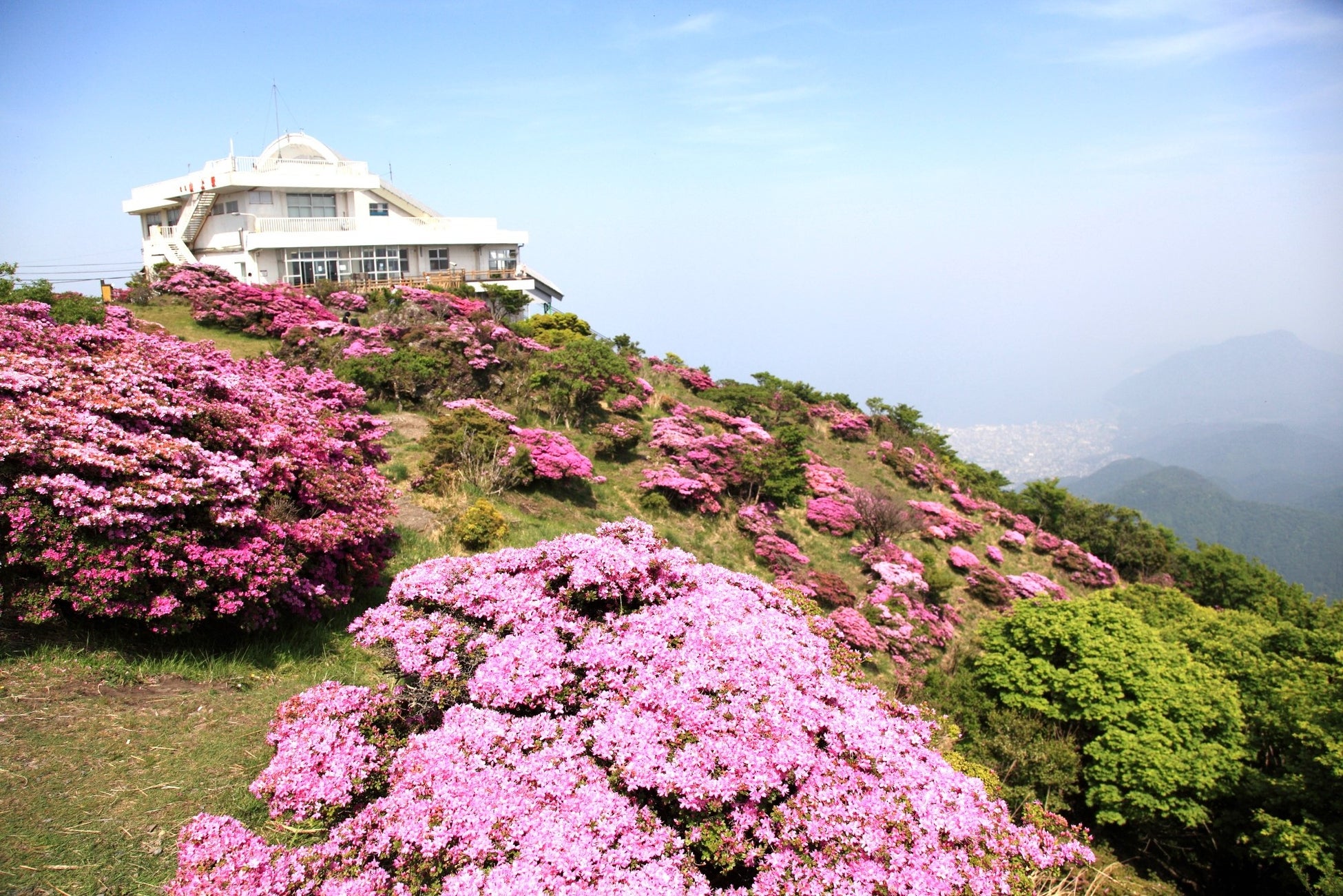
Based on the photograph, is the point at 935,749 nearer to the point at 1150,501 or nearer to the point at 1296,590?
the point at 1296,590

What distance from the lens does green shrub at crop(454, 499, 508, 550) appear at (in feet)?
34.0

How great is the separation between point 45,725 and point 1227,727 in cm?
1643

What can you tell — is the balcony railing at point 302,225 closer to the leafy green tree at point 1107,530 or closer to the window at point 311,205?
the window at point 311,205

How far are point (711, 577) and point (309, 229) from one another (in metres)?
29.8

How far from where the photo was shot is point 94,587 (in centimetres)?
520

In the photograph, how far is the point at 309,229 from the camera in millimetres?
28391

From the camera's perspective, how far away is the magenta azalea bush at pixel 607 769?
3.31 metres

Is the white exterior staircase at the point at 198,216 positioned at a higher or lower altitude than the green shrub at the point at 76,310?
higher

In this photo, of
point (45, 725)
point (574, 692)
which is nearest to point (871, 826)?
point (574, 692)

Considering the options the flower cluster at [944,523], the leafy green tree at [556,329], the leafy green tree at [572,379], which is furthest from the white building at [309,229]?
the flower cluster at [944,523]

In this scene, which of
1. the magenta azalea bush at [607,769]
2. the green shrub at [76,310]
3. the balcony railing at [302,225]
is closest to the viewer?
the magenta azalea bush at [607,769]

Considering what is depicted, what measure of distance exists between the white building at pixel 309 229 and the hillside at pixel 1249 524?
4329 inches

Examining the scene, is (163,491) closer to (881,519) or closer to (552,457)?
(552,457)

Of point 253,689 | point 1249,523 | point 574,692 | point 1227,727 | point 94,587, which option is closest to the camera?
point 574,692
